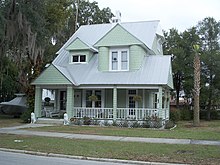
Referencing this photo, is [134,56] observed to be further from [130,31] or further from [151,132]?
[151,132]

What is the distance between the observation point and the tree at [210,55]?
38406 mm

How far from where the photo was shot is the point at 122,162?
36.1ft

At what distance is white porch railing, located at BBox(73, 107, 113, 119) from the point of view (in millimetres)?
26281

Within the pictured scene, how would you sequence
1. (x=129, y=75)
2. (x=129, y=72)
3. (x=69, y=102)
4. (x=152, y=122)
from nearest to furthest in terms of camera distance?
(x=152, y=122), (x=129, y=75), (x=129, y=72), (x=69, y=102)

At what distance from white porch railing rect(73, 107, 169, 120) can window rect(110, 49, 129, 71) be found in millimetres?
3483

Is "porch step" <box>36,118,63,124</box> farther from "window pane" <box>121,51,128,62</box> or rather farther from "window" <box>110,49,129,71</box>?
"window pane" <box>121,51,128,62</box>

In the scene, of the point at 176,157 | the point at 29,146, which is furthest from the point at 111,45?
the point at 176,157

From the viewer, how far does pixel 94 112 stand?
1045 inches

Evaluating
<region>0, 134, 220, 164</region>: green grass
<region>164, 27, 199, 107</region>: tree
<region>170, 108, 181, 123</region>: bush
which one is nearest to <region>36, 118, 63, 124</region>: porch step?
<region>0, 134, 220, 164</region>: green grass

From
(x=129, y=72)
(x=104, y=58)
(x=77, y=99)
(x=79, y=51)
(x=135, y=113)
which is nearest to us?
(x=135, y=113)

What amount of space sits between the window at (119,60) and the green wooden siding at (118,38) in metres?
0.77

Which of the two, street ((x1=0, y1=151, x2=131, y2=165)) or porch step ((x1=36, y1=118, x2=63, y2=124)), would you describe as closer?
street ((x1=0, y1=151, x2=131, y2=165))

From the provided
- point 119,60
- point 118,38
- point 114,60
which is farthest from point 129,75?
point 118,38

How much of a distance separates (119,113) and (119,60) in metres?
4.34
